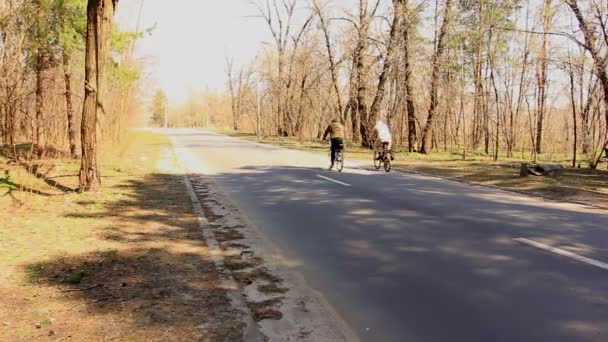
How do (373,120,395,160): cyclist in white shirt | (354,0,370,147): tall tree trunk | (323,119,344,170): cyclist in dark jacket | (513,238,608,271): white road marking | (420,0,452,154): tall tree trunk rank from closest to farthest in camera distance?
(513,238,608,271): white road marking → (323,119,344,170): cyclist in dark jacket → (373,120,395,160): cyclist in white shirt → (420,0,452,154): tall tree trunk → (354,0,370,147): tall tree trunk

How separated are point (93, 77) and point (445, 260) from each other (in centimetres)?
856

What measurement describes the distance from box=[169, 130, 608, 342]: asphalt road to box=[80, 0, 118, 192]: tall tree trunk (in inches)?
129

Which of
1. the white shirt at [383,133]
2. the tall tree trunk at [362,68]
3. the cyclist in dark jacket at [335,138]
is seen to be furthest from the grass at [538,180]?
the tall tree trunk at [362,68]

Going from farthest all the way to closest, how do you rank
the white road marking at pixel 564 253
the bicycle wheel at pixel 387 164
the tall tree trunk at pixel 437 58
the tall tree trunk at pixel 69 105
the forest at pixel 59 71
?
1. the tall tree trunk at pixel 437 58
2. the bicycle wheel at pixel 387 164
3. the tall tree trunk at pixel 69 105
4. the forest at pixel 59 71
5. the white road marking at pixel 564 253

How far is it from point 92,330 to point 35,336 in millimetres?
425

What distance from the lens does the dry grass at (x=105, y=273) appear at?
13.5 feet

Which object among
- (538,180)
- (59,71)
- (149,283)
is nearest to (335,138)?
(538,180)

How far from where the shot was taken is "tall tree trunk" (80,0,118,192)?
10.4 metres

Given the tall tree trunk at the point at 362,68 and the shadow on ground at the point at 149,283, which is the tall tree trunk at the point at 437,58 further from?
the shadow on ground at the point at 149,283

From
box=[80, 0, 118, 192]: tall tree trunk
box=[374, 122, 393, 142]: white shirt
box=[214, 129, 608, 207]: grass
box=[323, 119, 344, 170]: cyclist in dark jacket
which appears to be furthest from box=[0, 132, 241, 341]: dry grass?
box=[374, 122, 393, 142]: white shirt

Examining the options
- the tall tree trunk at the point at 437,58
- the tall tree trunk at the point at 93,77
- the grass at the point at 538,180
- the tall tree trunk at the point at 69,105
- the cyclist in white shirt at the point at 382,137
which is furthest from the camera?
the tall tree trunk at the point at 437,58

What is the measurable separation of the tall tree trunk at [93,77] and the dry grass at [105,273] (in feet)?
2.01

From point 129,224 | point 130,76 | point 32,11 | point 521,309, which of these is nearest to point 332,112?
point 130,76

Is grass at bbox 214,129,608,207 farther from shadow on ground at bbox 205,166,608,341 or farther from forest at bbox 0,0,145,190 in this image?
forest at bbox 0,0,145,190
